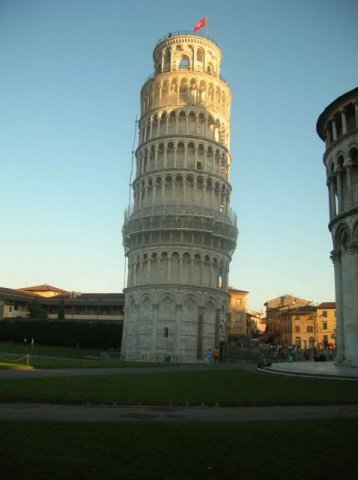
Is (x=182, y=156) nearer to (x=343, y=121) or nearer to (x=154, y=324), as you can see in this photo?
(x=154, y=324)

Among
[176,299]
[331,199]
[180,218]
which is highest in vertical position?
[180,218]

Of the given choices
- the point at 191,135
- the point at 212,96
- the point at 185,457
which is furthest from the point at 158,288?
the point at 185,457

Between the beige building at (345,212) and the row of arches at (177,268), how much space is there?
962 inches

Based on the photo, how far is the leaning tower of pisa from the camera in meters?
57.7

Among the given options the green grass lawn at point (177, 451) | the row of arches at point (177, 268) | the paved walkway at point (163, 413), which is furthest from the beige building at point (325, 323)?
the green grass lawn at point (177, 451)

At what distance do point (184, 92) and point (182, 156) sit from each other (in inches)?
351

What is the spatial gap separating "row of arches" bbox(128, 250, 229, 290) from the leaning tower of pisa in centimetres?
12

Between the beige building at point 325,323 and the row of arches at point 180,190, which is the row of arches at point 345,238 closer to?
the row of arches at point 180,190

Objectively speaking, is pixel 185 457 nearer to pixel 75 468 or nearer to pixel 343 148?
pixel 75 468

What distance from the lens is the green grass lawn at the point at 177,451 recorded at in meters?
7.94

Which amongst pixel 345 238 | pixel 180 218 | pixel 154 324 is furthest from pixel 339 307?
pixel 180 218

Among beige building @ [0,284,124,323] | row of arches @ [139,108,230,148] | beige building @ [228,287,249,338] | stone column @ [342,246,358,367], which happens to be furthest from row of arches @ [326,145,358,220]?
beige building @ [228,287,249,338]

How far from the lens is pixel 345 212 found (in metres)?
33.3

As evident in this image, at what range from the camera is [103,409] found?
1494 centimetres
